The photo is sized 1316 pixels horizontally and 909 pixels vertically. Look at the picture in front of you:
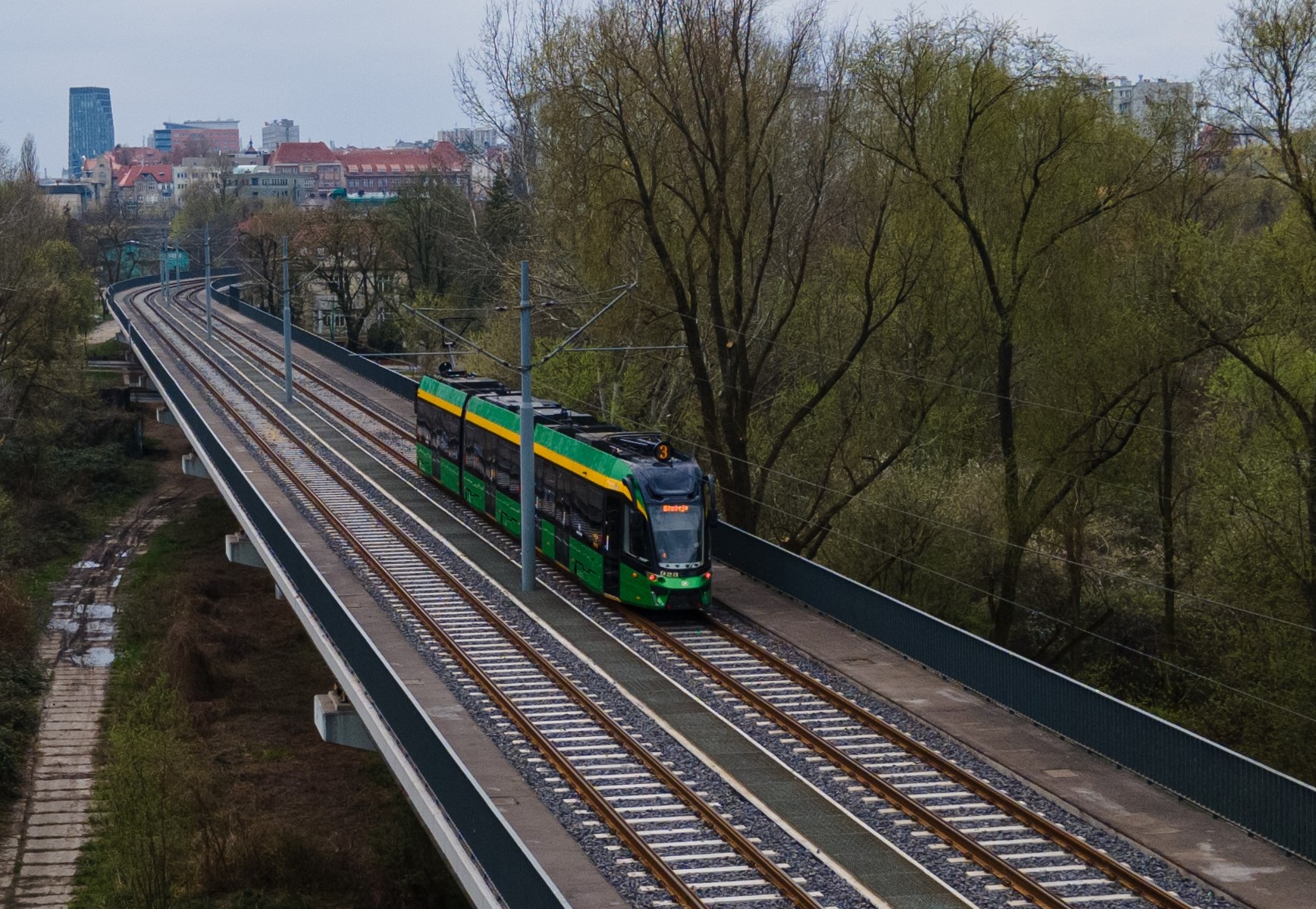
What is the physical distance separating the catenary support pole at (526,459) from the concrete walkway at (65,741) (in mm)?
10140

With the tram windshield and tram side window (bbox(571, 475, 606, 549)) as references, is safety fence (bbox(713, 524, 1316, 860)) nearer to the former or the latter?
the tram windshield

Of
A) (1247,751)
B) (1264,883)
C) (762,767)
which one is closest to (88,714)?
(762,767)

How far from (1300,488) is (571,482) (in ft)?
45.7

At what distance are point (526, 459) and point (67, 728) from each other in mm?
14287

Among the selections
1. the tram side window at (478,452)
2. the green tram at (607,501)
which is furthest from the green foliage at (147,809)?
the tram side window at (478,452)

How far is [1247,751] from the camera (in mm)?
28797

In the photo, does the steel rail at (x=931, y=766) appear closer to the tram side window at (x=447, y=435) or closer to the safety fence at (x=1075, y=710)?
the safety fence at (x=1075, y=710)

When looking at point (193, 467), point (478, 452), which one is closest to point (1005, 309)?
point (478, 452)

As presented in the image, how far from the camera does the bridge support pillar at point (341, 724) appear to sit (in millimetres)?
24266

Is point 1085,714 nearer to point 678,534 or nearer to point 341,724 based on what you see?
point 678,534

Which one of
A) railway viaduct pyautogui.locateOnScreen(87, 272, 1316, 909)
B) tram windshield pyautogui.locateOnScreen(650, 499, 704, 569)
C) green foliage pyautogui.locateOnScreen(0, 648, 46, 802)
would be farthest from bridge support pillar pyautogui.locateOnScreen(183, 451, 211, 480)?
tram windshield pyautogui.locateOnScreen(650, 499, 704, 569)

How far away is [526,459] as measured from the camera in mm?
31141

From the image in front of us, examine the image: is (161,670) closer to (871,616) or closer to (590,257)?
(590,257)

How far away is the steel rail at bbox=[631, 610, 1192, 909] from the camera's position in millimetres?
16938
